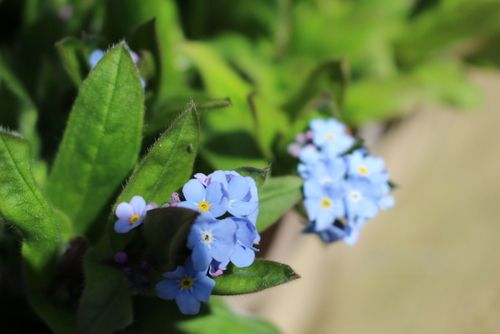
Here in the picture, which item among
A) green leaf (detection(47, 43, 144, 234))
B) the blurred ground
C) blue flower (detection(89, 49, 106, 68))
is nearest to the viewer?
green leaf (detection(47, 43, 144, 234))

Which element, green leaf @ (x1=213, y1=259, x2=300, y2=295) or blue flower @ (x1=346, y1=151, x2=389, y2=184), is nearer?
green leaf @ (x1=213, y1=259, x2=300, y2=295)

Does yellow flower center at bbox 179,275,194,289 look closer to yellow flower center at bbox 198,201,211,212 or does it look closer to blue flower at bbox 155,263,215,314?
blue flower at bbox 155,263,215,314

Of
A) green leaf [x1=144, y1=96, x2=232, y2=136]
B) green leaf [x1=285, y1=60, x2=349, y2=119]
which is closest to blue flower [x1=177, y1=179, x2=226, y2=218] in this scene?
green leaf [x1=144, y1=96, x2=232, y2=136]

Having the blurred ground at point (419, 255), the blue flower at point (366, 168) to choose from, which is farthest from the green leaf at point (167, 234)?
the blurred ground at point (419, 255)

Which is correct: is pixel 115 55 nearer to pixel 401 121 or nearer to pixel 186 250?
pixel 186 250

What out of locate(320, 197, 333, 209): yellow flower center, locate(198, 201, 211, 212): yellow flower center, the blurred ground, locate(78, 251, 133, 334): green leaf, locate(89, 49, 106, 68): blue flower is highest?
locate(89, 49, 106, 68): blue flower

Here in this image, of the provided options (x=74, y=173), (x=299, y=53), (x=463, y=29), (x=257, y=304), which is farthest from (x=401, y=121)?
(x=74, y=173)

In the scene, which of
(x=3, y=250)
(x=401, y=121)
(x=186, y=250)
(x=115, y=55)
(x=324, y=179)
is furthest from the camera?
(x=401, y=121)
